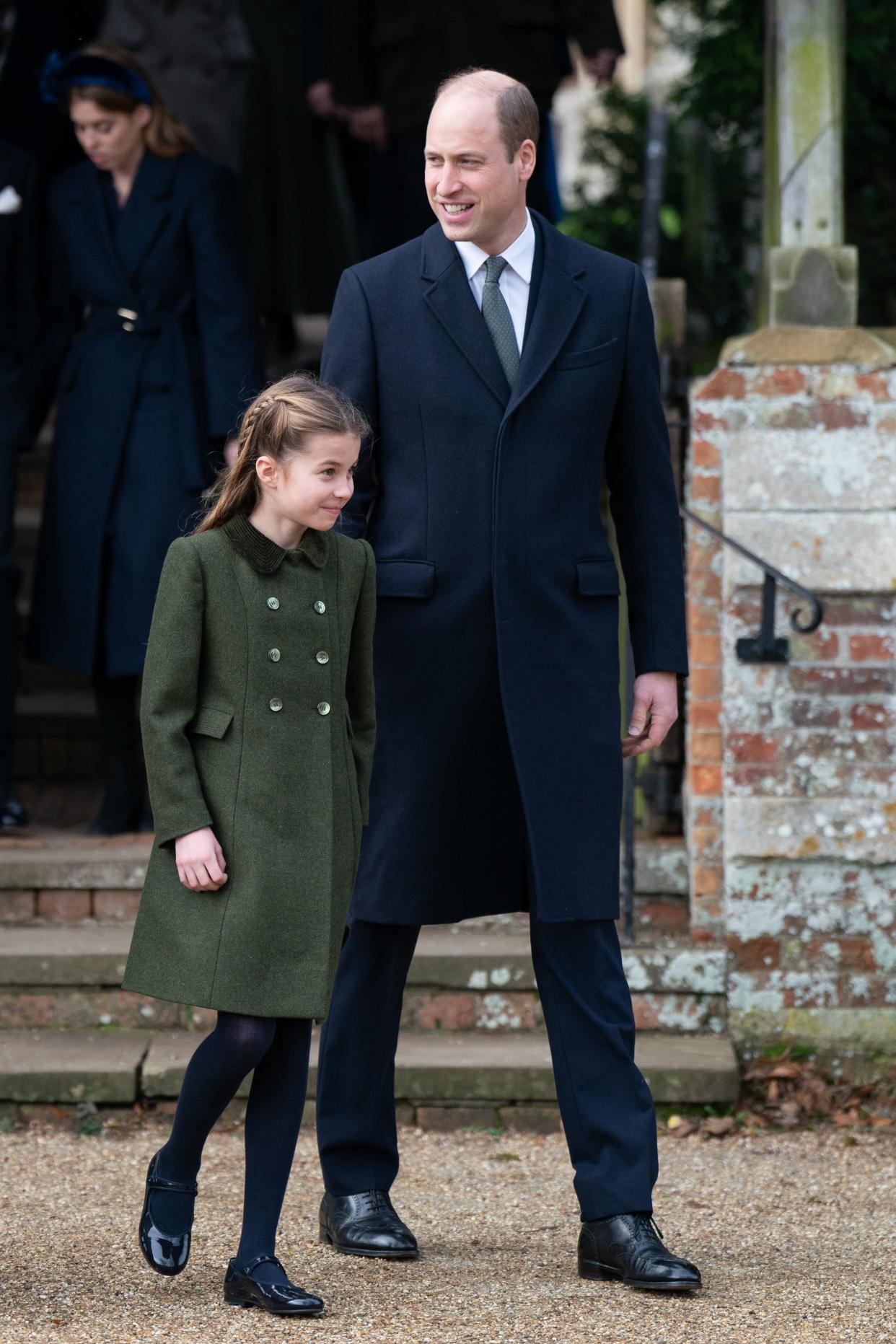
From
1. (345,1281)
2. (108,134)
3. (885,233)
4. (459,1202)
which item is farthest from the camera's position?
(885,233)

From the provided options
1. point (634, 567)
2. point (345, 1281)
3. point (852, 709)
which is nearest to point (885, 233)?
point (852, 709)

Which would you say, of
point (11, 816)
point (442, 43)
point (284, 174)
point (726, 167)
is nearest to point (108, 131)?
point (442, 43)

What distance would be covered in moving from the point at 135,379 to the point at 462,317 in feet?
6.50

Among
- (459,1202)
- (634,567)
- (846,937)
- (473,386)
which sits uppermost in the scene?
(473,386)

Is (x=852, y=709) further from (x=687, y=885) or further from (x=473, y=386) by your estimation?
(x=473, y=386)

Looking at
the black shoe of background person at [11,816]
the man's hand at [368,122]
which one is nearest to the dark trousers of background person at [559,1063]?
the black shoe of background person at [11,816]

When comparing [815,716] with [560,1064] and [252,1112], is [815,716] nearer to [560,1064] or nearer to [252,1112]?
[560,1064]

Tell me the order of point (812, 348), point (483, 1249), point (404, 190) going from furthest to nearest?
point (404, 190)
point (812, 348)
point (483, 1249)

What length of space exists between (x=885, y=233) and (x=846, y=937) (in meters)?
2.75

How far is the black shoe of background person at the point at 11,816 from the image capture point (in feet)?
16.9

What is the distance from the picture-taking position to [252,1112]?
3.06m

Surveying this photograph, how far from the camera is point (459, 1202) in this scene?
381 centimetres

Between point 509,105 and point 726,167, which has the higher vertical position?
point 726,167

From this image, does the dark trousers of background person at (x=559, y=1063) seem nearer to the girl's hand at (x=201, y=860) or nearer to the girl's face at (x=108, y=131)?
the girl's hand at (x=201, y=860)
